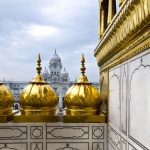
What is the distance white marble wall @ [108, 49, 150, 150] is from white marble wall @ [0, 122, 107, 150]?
0.29m

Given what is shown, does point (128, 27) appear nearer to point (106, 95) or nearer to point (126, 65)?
point (126, 65)

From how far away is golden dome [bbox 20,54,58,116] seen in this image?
10.4 feet

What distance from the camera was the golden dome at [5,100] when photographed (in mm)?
3181

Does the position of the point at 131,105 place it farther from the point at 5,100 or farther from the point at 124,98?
the point at 5,100

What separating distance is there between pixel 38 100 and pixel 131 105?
1309 millimetres

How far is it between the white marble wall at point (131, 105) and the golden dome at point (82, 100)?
1.15ft

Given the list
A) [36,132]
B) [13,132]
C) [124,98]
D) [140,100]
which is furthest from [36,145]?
[140,100]

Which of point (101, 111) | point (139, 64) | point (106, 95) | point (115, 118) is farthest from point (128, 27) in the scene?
point (101, 111)

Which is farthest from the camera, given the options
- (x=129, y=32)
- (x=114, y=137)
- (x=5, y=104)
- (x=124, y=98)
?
(x=5, y=104)

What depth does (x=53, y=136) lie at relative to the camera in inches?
123

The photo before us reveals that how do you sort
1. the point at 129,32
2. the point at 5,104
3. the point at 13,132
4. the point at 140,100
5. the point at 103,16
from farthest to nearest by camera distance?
the point at 103,16
the point at 5,104
the point at 13,132
the point at 129,32
the point at 140,100

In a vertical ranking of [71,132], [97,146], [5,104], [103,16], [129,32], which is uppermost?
[103,16]

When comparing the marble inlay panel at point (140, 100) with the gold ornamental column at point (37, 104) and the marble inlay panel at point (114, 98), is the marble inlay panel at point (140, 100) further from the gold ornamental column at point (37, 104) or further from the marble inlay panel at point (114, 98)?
the gold ornamental column at point (37, 104)

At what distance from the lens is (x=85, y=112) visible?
3.18 m
